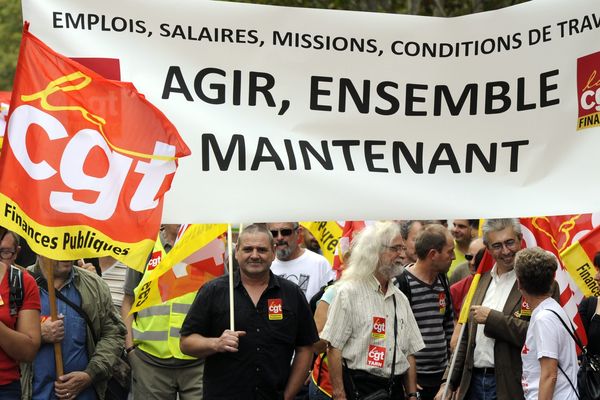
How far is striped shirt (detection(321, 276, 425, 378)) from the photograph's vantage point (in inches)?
329

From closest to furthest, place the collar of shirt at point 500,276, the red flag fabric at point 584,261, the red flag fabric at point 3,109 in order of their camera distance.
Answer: the collar of shirt at point 500,276, the red flag fabric at point 584,261, the red flag fabric at point 3,109

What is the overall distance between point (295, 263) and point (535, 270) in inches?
128

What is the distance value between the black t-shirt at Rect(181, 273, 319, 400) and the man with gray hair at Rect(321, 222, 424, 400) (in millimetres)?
305

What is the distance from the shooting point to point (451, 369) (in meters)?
8.91

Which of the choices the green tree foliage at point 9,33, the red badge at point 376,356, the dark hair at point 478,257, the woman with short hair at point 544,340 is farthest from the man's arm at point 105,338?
the green tree foliage at point 9,33

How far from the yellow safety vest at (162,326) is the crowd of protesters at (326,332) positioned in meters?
0.01

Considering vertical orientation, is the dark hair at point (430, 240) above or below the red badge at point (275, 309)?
above

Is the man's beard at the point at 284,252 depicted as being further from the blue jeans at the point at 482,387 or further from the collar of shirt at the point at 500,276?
the blue jeans at the point at 482,387

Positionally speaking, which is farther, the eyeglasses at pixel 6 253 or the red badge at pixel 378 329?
the red badge at pixel 378 329

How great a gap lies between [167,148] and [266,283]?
1.70 meters

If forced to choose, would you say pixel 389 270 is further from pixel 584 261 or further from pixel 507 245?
pixel 584 261

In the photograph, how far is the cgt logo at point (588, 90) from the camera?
6.89 metres

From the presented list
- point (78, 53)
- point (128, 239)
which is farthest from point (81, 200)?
point (78, 53)

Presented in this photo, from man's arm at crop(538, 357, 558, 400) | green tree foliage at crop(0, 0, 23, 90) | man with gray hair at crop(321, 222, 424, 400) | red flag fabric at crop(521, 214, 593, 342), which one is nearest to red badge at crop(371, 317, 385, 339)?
man with gray hair at crop(321, 222, 424, 400)
